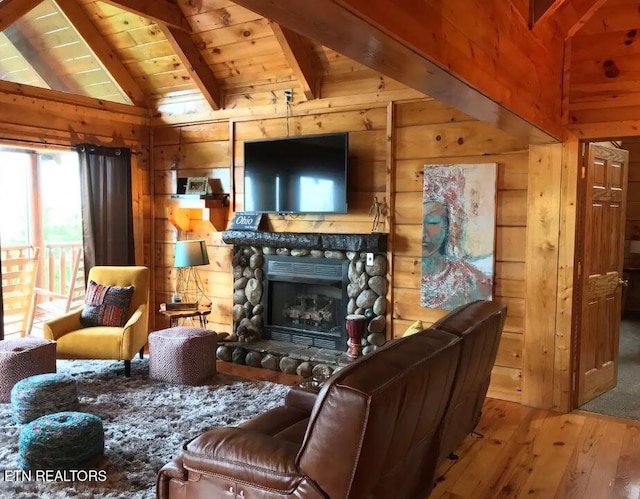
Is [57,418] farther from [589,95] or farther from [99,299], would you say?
[589,95]

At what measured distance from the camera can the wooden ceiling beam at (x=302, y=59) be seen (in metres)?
4.48

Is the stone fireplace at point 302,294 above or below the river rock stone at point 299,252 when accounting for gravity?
below

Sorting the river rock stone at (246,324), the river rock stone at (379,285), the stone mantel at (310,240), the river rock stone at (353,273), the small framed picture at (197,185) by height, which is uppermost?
the small framed picture at (197,185)

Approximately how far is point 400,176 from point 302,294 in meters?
1.45

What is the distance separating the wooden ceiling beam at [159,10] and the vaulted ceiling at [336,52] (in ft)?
0.03

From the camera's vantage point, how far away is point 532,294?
4035 mm

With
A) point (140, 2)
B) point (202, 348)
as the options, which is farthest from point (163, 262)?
point (140, 2)

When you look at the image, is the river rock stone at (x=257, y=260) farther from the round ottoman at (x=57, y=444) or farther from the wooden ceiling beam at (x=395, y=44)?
the wooden ceiling beam at (x=395, y=44)

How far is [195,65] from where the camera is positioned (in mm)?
5215

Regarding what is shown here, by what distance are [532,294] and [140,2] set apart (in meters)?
3.78

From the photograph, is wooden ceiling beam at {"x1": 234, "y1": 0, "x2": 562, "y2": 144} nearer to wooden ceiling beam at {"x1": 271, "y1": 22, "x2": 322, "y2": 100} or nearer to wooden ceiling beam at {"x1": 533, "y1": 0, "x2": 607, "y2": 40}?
wooden ceiling beam at {"x1": 533, "y1": 0, "x2": 607, "y2": 40}

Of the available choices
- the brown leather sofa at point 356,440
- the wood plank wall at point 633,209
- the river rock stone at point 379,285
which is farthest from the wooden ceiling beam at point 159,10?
the wood plank wall at point 633,209

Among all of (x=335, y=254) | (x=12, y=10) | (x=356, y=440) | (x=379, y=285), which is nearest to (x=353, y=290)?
(x=379, y=285)

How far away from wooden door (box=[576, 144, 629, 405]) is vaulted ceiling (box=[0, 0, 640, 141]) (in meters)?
0.63
